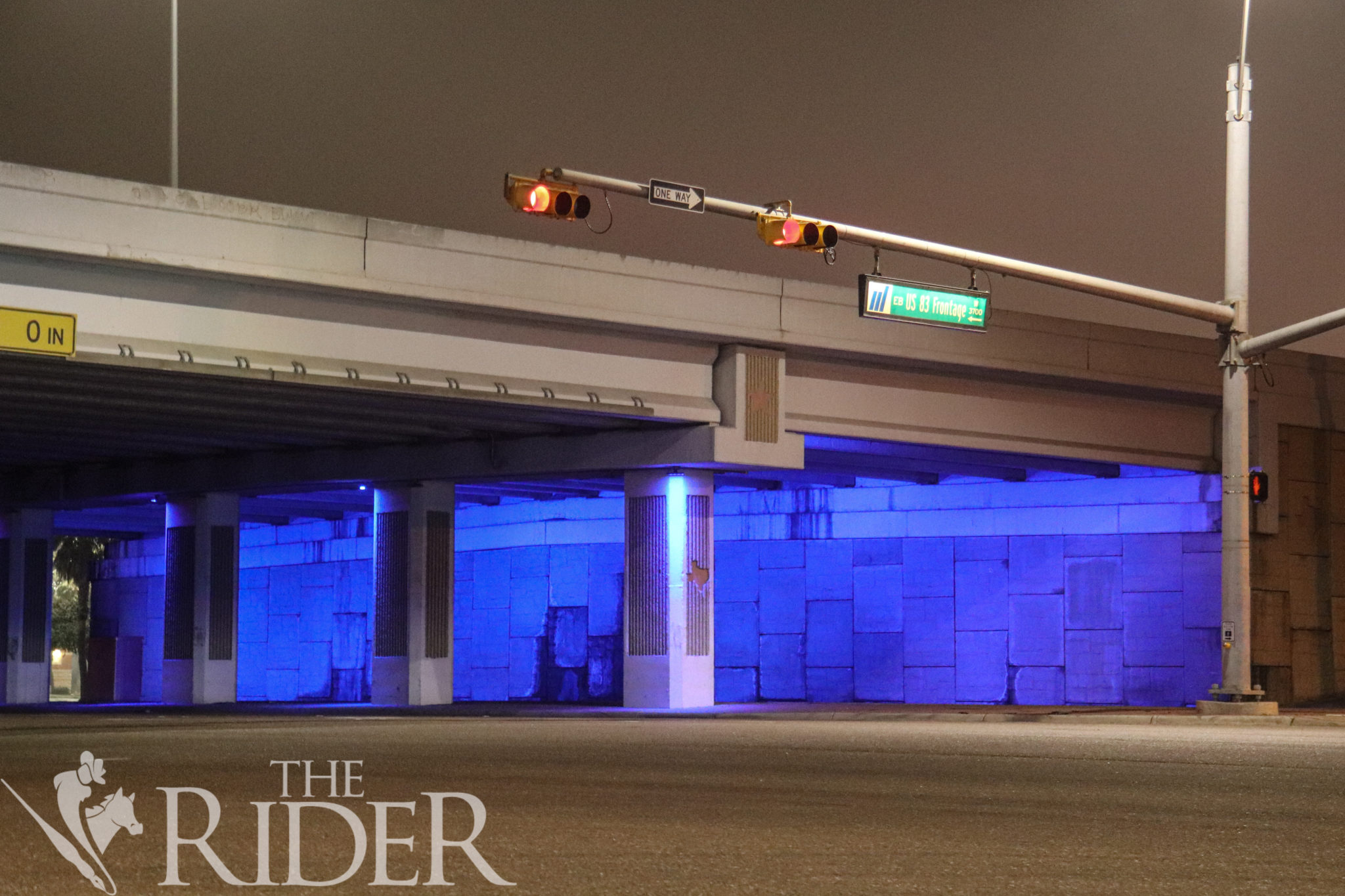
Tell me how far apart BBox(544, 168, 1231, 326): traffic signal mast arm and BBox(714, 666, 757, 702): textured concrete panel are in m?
18.4

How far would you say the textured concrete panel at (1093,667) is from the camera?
127ft

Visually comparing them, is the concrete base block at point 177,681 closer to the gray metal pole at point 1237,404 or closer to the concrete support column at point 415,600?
the concrete support column at point 415,600

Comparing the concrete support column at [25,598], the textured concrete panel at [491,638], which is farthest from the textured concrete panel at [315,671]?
the concrete support column at [25,598]

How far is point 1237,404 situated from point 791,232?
9.48 m

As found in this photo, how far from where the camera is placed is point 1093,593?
3919 centimetres

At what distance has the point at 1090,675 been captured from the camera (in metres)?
39.1

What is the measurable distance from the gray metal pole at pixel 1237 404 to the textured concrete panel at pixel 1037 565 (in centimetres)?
1221

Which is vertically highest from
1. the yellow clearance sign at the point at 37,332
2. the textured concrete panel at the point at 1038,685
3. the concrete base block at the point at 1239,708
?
the yellow clearance sign at the point at 37,332

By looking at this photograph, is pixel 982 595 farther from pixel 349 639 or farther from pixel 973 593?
pixel 349 639

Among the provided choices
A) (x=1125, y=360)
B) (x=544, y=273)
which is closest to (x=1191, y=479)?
(x=1125, y=360)

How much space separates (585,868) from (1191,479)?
3307 cm

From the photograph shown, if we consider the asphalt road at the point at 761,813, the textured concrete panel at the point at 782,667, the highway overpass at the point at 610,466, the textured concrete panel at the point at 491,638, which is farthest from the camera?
the textured concrete panel at the point at 491,638

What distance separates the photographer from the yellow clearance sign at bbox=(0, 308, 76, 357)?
2442 cm

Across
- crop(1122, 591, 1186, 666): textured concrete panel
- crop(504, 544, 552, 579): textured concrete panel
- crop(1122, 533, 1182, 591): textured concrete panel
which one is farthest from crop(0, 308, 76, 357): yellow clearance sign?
crop(1122, 591, 1186, 666): textured concrete panel
